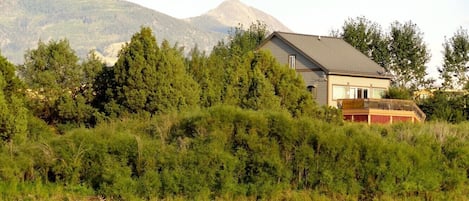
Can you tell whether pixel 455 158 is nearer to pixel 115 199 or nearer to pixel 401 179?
pixel 401 179

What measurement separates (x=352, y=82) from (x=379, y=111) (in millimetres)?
9573

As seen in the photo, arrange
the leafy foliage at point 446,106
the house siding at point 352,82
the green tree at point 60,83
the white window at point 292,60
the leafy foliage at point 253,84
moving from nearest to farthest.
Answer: the leafy foliage at point 253,84 → the green tree at point 60,83 → the leafy foliage at point 446,106 → the house siding at point 352,82 → the white window at point 292,60

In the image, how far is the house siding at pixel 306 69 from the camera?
2005 inches

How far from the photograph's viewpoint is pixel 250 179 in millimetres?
23312

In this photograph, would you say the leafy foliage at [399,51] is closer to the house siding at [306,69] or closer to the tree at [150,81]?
the house siding at [306,69]

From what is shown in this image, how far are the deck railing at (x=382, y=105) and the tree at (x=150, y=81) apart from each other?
467 inches

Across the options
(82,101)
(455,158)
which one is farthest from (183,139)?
(82,101)

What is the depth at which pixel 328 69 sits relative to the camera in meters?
50.5

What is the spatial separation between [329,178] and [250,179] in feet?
7.14

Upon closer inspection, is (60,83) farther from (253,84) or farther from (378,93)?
(378,93)

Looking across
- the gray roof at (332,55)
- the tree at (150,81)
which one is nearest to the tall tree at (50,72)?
the tree at (150,81)

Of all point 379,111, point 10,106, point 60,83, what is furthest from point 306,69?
point 10,106

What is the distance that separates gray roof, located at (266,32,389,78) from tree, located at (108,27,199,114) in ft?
60.5

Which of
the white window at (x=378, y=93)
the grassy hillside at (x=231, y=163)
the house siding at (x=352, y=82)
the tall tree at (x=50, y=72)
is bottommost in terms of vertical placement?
the grassy hillside at (x=231, y=163)
